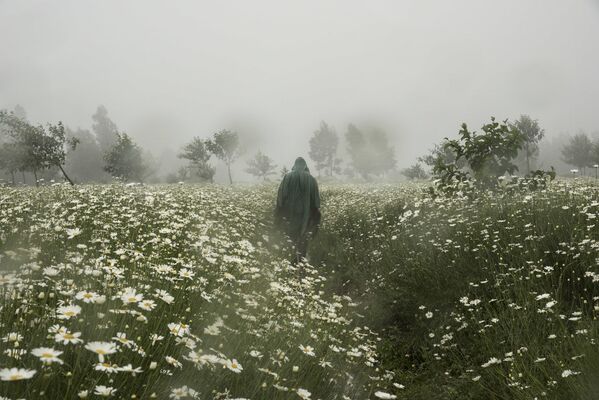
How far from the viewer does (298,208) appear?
8.39 m

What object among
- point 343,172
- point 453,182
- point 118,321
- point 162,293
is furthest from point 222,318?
point 343,172

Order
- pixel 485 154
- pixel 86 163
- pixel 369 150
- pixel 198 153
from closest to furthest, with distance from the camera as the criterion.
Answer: pixel 485 154 < pixel 198 153 < pixel 86 163 < pixel 369 150

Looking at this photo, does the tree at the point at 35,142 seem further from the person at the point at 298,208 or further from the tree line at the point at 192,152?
the person at the point at 298,208

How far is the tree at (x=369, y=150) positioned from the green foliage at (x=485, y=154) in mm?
60193

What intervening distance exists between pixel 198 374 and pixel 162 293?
21.9 inches

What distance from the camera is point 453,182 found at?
27.6ft

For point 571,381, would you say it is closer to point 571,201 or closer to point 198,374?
point 198,374

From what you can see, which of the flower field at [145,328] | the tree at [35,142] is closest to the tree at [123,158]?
the tree at [35,142]

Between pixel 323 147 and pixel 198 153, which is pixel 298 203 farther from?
pixel 323 147

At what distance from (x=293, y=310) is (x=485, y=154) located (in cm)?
565

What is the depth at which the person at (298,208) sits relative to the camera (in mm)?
8336

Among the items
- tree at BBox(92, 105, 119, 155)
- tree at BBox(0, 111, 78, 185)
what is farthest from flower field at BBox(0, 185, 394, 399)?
tree at BBox(92, 105, 119, 155)

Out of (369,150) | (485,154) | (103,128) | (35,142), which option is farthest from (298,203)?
(103,128)

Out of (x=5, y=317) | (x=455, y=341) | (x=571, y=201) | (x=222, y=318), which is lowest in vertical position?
(x=455, y=341)
